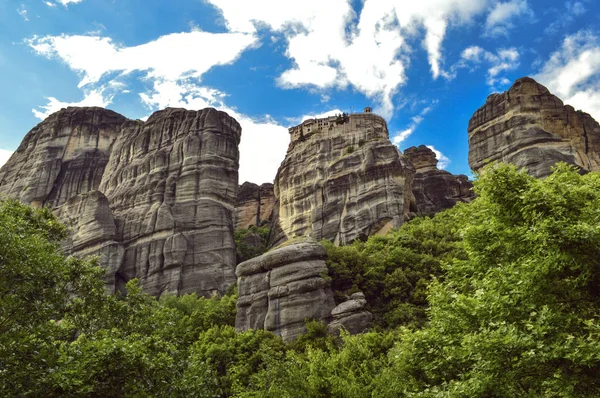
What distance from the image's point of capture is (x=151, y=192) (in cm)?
6078

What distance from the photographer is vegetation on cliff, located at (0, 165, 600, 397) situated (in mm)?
10992

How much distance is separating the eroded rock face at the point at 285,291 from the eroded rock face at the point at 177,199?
636 inches

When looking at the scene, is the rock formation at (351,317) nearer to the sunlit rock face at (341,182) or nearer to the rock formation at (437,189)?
the sunlit rock face at (341,182)

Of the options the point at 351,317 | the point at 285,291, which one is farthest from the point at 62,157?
the point at 351,317

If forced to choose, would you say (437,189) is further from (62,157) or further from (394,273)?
(62,157)

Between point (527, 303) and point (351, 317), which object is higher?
point (351, 317)

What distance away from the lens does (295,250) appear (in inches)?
1437

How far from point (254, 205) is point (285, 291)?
57.0m

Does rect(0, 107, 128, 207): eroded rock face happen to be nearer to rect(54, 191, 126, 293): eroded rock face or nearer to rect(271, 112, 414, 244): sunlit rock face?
rect(54, 191, 126, 293): eroded rock face

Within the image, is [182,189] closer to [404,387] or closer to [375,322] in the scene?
[375,322]

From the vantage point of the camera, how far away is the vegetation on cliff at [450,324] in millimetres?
10992

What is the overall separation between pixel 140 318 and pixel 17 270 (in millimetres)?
6859

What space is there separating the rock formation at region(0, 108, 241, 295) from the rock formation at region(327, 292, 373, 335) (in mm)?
22943

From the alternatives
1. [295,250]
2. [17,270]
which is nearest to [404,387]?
[17,270]
